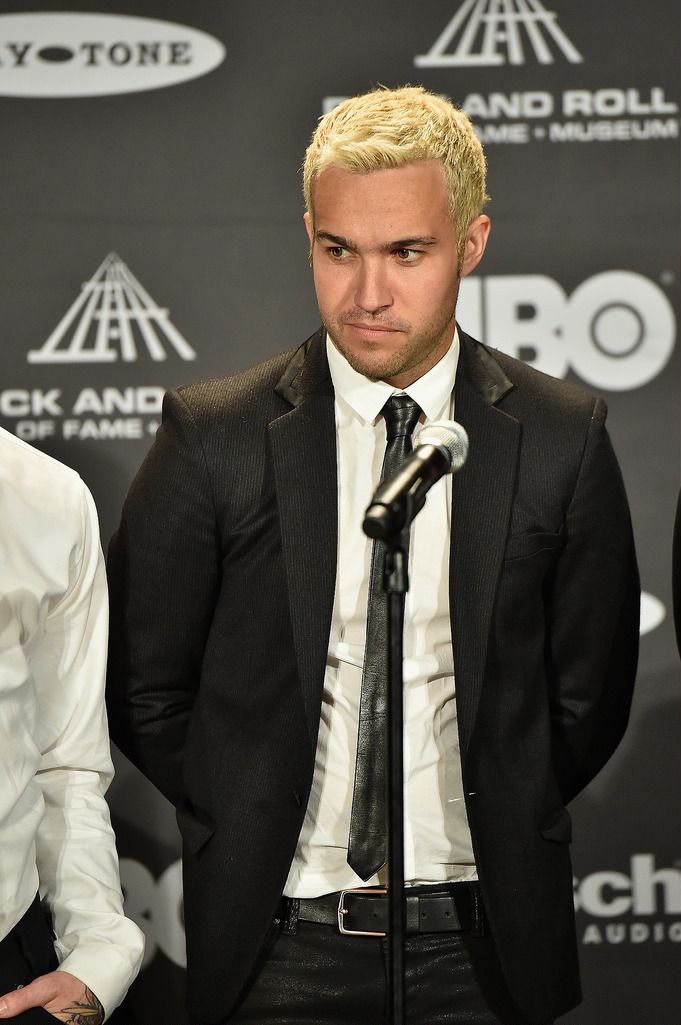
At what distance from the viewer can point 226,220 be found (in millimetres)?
3152

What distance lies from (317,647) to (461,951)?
1.83 feet

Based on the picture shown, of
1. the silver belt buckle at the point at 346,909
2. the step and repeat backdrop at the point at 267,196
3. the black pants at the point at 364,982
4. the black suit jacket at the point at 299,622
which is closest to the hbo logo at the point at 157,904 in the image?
the step and repeat backdrop at the point at 267,196

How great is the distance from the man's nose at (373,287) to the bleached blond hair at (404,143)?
154mm

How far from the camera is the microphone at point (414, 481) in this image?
134cm

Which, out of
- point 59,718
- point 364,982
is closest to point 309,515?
point 59,718

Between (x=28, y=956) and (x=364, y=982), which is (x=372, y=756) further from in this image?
(x=28, y=956)

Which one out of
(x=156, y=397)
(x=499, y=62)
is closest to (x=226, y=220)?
(x=156, y=397)

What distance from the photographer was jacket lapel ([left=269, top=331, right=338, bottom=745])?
80.9 inches

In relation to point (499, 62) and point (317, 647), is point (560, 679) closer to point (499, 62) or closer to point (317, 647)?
point (317, 647)

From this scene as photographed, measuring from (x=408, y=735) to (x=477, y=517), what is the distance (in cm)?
37

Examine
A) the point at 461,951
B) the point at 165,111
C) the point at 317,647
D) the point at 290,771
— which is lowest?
the point at 461,951

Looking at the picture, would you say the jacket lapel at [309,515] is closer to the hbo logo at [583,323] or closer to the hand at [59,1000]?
the hand at [59,1000]

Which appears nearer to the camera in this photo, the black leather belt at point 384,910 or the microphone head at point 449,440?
the microphone head at point 449,440

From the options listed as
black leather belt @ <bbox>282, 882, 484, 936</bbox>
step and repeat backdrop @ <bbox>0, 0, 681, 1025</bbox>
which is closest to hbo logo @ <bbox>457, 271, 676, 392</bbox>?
step and repeat backdrop @ <bbox>0, 0, 681, 1025</bbox>
